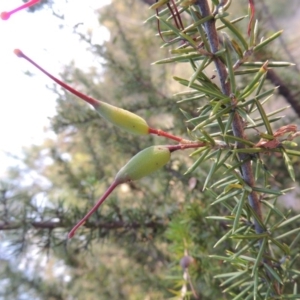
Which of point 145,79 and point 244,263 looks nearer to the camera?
point 244,263

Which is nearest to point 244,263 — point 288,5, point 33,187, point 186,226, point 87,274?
point 186,226

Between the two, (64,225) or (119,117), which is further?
(64,225)

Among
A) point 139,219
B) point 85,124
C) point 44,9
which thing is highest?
point 44,9

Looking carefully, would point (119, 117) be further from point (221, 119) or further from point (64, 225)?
point (64, 225)

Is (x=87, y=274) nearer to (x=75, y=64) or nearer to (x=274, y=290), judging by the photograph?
(x=75, y=64)

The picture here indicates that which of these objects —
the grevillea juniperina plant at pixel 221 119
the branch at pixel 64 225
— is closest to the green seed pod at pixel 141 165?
the grevillea juniperina plant at pixel 221 119

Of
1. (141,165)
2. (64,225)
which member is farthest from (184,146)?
(64,225)

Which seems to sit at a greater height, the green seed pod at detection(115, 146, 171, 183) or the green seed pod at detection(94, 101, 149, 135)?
the green seed pod at detection(94, 101, 149, 135)

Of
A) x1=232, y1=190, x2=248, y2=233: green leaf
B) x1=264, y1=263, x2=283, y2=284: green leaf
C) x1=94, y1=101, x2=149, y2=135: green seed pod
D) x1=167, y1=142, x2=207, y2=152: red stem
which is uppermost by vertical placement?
x1=94, y1=101, x2=149, y2=135: green seed pod

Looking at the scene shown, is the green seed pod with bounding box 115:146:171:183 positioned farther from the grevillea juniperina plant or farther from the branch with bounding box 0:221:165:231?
the branch with bounding box 0:221:165:231

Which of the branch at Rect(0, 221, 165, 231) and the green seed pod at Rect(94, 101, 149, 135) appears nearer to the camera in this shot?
the green seed pod at Rect(94, 101, 149, 135)

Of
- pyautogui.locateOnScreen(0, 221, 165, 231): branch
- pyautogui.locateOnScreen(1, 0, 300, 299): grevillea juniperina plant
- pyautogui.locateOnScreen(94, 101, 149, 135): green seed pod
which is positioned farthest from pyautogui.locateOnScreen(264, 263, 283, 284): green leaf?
pyautogui.locateOnScreen(0, 221, 165, 231): branch
